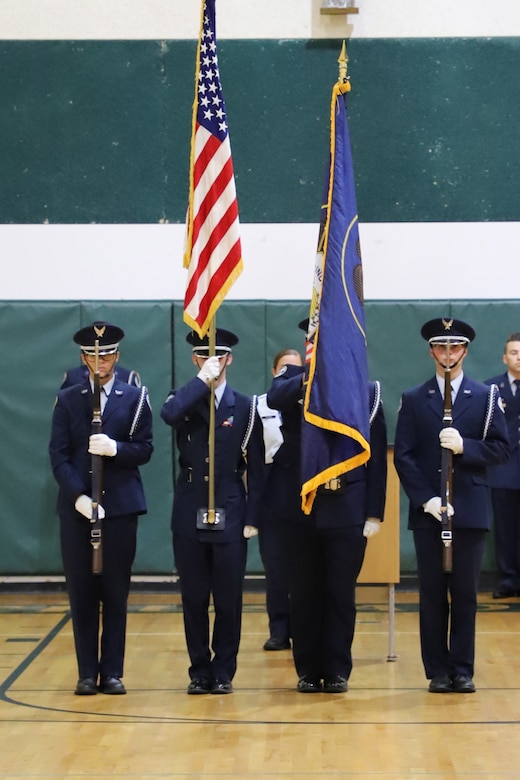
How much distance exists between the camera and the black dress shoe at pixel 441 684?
620 cm

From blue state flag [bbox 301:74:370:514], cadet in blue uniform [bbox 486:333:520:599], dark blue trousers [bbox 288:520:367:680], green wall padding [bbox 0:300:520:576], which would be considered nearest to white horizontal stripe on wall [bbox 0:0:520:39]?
green wall padding [bbox 0:300:520:576]

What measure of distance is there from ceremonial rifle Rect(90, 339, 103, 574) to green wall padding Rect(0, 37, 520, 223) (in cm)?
348

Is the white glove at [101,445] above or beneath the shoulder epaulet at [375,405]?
beneath

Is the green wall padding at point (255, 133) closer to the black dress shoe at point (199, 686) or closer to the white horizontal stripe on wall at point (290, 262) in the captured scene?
the white horizontal stripe on wall at point (290, 262)

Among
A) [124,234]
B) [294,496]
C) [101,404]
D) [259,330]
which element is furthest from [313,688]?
[124,234]

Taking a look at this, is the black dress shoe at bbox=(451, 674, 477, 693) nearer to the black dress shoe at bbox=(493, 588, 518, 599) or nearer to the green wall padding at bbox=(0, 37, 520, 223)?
the black dress shoe at bbox=(493, 588, 518, 599)

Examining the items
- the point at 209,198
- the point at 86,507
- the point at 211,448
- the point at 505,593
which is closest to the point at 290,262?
the point at 505,593

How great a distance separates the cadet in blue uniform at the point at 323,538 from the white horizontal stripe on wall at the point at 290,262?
3.33 metres

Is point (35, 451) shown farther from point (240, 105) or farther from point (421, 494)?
point (421, 494)

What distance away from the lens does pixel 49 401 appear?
937 cm

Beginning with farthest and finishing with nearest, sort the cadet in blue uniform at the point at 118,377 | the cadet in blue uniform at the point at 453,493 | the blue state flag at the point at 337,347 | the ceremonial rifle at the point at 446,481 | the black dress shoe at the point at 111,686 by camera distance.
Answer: the cadet in blue uniform at the point at 118,377, the black dress shoe at the point at 111,686, the cadet in blue uniform at the point at 453,493, the ceremonial rifle at the point at 446,481, the blue state flag at the point at 337,347

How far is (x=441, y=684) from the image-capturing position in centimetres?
620

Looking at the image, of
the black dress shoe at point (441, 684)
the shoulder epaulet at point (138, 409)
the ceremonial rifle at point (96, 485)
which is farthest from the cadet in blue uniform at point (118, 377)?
the black dress shoe at point (441, 684)

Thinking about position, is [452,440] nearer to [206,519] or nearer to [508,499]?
[206,519]
